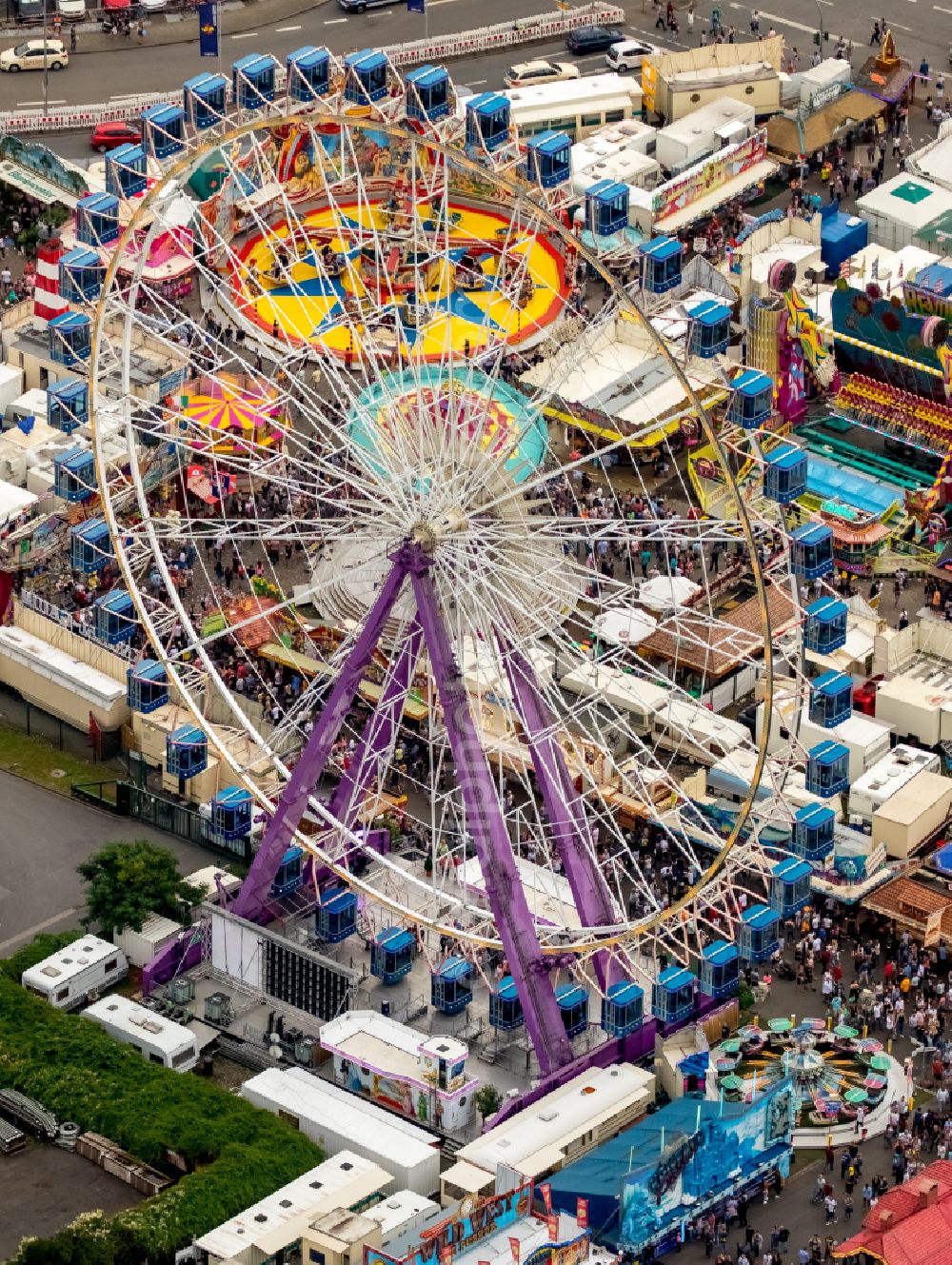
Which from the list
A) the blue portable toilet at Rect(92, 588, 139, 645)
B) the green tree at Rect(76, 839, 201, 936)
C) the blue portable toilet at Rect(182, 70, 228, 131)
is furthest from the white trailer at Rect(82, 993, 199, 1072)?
the blue portable toilet at Rect(182, 70, 228, 131)

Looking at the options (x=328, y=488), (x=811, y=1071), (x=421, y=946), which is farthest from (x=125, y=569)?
(x=811, y=1071)

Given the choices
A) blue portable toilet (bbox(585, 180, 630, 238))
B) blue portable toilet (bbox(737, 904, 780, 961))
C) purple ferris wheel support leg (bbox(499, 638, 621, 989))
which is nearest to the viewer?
purple ferris wheel support leg (bbox(499, 638, 621, 989))

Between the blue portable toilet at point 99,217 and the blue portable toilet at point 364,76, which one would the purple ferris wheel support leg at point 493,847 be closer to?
the blue portable toilet at point 99,217

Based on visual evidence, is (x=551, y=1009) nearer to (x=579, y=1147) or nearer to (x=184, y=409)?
(x=579, y=1147)

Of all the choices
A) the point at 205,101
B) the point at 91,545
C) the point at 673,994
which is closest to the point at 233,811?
the point at 91,545

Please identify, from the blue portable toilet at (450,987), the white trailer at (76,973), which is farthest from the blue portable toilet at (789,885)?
the white trailer at (76,973)

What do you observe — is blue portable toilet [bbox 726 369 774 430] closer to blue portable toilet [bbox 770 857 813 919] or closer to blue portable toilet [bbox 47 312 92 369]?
blue portable toilet [bbox 770 857 813 919]
